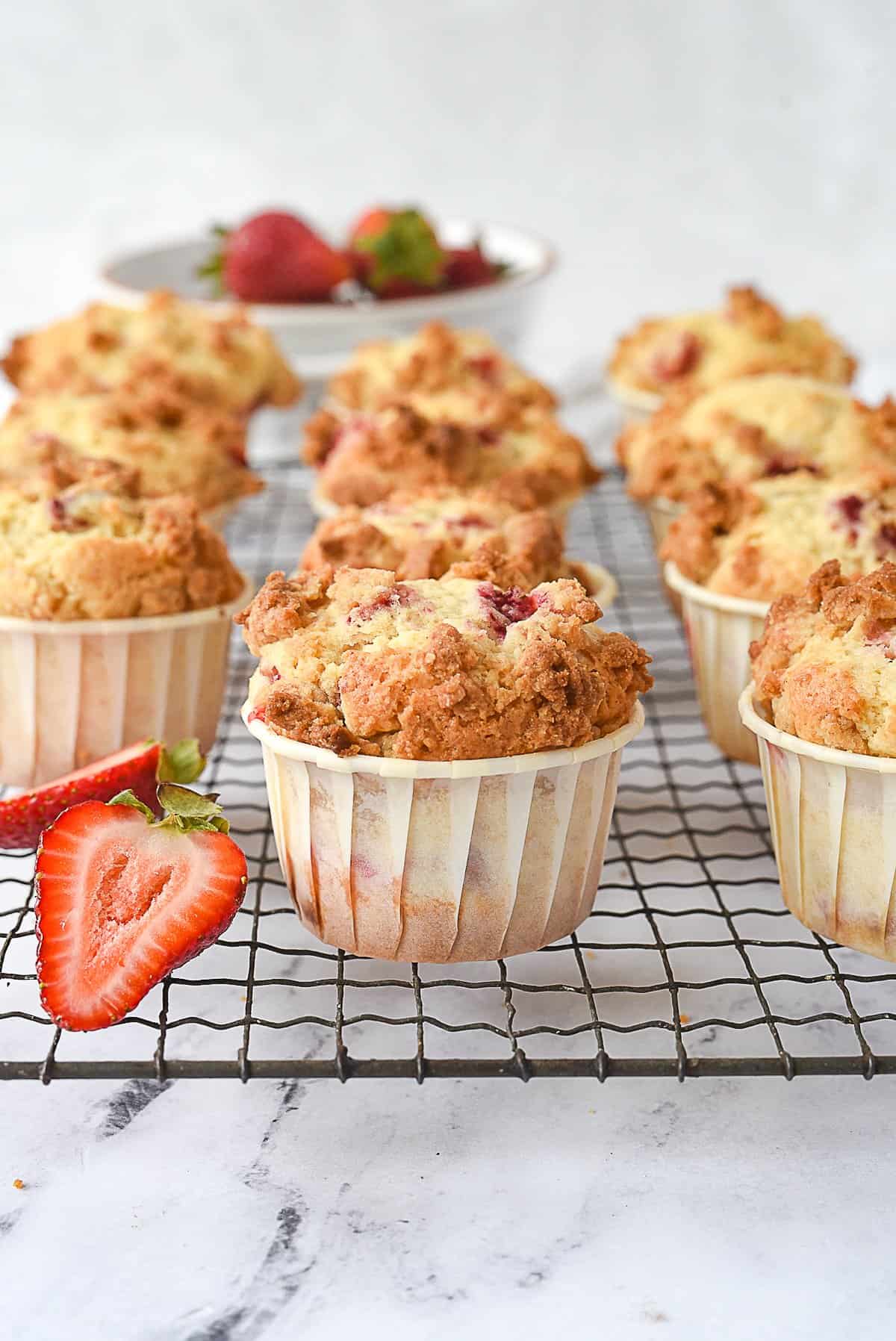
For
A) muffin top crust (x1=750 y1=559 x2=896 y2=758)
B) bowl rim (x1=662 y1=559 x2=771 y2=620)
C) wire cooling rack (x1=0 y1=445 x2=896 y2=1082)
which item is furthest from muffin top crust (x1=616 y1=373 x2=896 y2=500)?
muffin top crust (x1=750 y1=559 x2=896 y2=758)

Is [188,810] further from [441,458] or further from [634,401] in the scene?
[634,401]

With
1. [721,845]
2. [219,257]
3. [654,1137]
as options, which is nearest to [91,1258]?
[654,1137]

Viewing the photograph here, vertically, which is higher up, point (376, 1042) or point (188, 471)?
point (188, 471)

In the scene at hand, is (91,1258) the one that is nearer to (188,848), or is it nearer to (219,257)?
(188,848)

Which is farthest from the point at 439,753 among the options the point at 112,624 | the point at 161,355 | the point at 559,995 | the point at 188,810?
the point at 161,355

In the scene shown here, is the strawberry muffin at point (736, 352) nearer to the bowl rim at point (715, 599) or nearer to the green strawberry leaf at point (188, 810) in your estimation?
the bowl rim at point (715, 599)

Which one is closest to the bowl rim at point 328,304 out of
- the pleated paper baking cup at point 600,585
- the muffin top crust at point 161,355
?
the muffin top crust at point 161,355

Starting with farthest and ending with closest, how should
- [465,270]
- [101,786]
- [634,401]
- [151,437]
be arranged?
[465,270] < [634,401] < [151,437] < [101,786]
